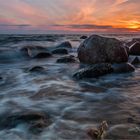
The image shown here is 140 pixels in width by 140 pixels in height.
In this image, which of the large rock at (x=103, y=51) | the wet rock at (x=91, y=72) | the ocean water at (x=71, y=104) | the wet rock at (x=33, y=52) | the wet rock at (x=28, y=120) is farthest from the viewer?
the wet rock at (x=33, y=52)

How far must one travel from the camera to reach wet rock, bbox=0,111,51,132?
3747 millimetres

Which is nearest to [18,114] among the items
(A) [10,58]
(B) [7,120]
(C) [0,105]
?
(B) [7,120]

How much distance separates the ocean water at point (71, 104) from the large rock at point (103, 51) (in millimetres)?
1890

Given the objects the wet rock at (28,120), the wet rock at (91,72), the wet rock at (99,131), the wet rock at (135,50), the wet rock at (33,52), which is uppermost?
the wet rock at (99,131)

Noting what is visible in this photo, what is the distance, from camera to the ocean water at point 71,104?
355 centimetres

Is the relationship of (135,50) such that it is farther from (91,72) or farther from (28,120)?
(28,120)

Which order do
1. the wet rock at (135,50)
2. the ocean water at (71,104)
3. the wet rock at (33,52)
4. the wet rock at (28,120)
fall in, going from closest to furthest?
1. the ocean water at (71,104)
2. the wet rock at (28,120)
3. the wet rock at (135,50)
4. the wet rock at (33,52)

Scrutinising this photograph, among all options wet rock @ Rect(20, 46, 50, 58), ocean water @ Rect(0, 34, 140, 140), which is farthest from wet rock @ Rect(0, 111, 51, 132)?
wet rock @ Rect(20, 46, 50, 58)

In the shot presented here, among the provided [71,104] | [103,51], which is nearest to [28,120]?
[71,104]

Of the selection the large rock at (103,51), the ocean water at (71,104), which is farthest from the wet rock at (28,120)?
the large rock at (103,51)

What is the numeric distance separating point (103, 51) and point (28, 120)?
6035 millimetres

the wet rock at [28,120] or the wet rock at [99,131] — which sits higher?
the wet rock at [99,131]

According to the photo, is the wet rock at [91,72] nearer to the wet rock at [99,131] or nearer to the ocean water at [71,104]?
the ocean water at [71,104]

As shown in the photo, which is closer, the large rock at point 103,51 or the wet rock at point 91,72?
the wet rock at point 91,72
